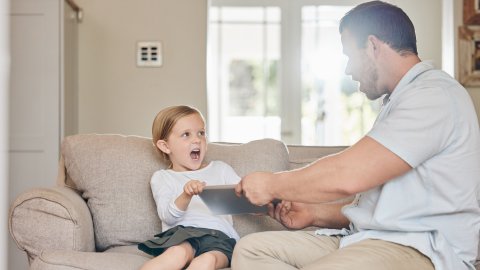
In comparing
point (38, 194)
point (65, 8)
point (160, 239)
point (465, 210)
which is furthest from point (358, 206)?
point (65, 8)

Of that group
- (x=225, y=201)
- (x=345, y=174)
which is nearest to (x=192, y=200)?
(x=225, y=201)

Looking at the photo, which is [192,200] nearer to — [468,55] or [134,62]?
[134,62]

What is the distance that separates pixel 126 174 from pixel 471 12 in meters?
3.12

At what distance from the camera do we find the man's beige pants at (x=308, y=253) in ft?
5.40

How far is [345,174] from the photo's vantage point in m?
1.65

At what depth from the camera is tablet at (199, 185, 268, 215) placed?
1944 millimetres

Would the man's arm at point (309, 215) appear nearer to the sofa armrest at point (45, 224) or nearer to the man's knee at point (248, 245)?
the man's knee at point (248, 245)

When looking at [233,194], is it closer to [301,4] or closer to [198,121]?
[198,121]

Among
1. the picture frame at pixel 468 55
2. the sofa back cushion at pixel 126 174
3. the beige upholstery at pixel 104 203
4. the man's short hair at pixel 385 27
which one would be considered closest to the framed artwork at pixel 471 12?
the picture frame at pixel 468 55

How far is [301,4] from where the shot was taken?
16.1 feet

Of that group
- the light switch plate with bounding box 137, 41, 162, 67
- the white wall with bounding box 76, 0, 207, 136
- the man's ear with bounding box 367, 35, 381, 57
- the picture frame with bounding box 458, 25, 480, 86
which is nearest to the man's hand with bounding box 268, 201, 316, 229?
the man's ear with bounding box 367, 35, 381, 57

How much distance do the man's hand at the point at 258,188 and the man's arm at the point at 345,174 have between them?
3 cm

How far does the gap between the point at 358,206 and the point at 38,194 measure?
3.32ft

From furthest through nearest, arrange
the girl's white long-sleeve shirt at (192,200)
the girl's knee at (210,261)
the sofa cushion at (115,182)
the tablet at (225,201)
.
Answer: the sofa cushion at (115,182), the girl's white long-sleeve shirt at (192,200), the girl's knee at (210,261), the tablet at (225,201)
